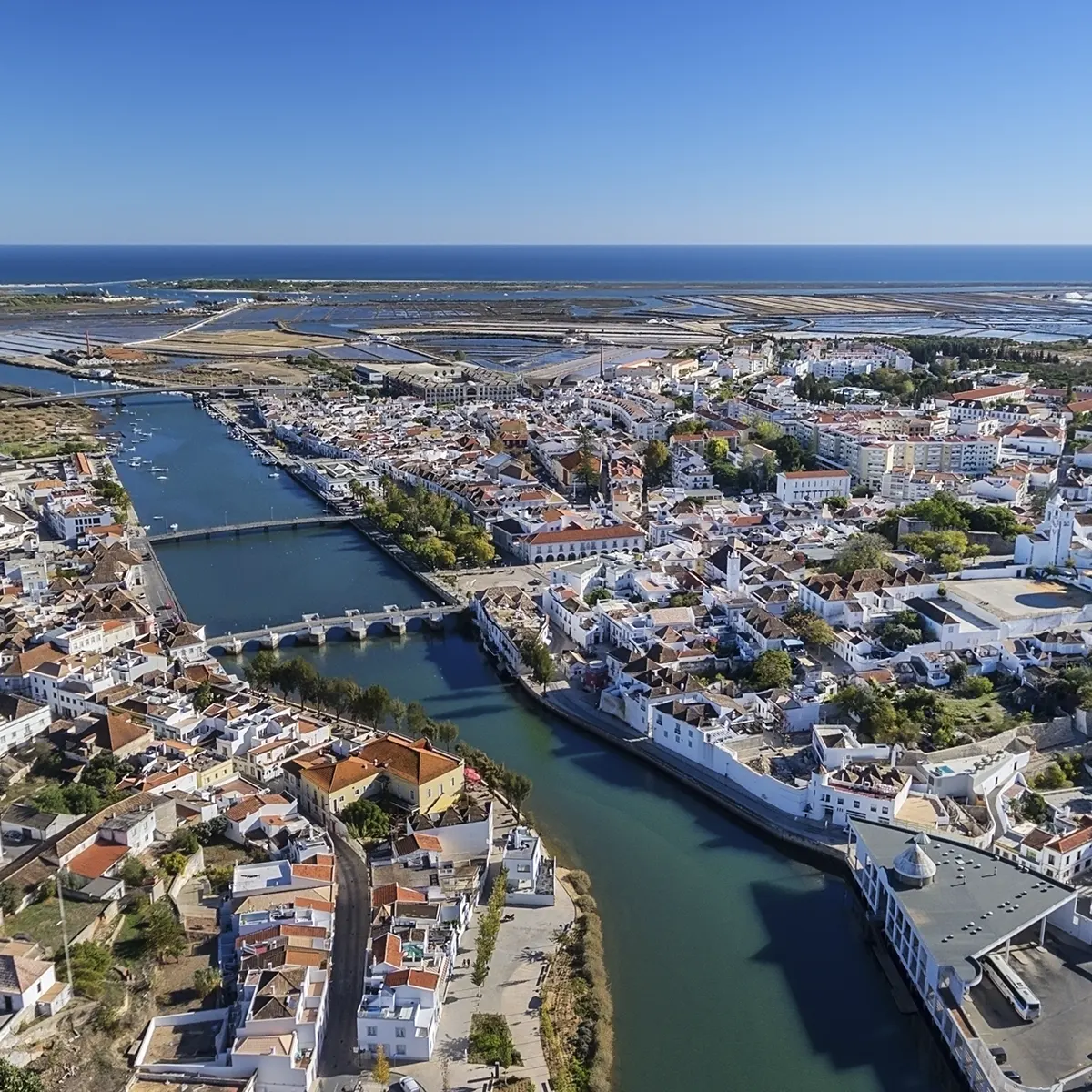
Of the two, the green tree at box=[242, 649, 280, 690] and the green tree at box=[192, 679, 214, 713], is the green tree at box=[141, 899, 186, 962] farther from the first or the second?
the green tree at box=[242, 649, 280, 690]

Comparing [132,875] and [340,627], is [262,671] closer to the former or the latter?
[340,627]

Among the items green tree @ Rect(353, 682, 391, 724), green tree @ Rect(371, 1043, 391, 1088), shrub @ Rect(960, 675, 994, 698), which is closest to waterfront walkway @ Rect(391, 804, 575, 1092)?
green tree @ Rect(371, 1043, 391, 1088)

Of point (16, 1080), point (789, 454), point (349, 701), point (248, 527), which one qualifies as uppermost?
point (16, 1080)

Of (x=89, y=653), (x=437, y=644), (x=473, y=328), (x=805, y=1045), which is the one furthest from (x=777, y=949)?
(x=473, y=328)

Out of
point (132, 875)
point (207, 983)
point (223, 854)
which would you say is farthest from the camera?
point (223, 854)

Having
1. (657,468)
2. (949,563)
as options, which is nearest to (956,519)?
(949,563)
